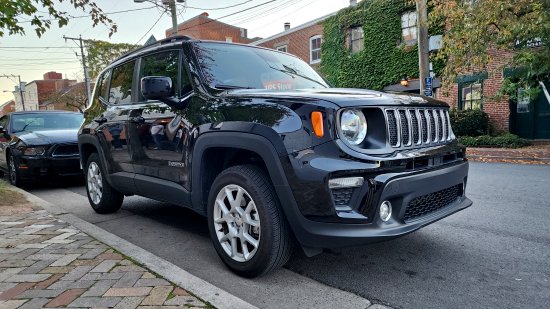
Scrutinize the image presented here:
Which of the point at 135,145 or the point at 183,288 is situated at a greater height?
the point at 135,145

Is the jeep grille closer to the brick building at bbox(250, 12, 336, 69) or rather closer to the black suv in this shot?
the black suv

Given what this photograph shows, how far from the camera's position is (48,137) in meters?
7.28

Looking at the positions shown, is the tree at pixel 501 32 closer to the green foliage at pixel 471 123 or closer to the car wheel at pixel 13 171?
the green foliage at pixel 471 123

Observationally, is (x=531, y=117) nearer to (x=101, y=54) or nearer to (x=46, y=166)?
(x=46, y=166)

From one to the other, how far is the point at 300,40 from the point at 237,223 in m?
22.4

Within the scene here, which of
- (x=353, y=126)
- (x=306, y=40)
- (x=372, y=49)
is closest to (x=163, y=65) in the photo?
(x=353, y=126)

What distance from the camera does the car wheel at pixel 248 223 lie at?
2721mm

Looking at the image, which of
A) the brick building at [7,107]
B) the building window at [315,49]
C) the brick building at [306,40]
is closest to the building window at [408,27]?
the brick building at [306,40]

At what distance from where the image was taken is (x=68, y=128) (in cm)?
839

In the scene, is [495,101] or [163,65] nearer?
[163,65]

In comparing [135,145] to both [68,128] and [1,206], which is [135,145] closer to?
[1,206]

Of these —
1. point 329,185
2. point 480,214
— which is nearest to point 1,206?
point 329,185

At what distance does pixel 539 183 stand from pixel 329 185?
19.5 ft

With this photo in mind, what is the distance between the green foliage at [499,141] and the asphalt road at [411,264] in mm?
9158
